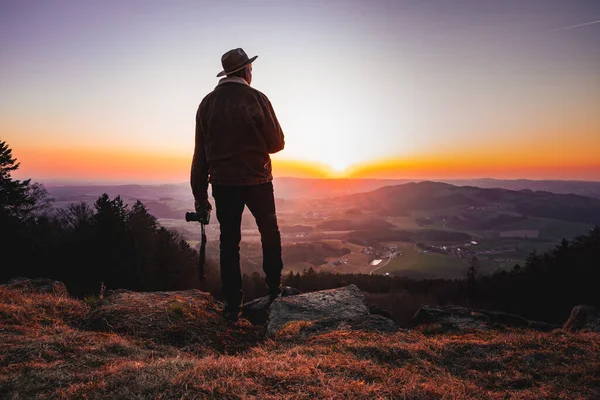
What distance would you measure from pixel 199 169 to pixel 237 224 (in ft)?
3.68

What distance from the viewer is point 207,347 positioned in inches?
147

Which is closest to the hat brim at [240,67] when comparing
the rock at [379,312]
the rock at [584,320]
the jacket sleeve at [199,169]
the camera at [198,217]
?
the jacket sleeve at [199,169]

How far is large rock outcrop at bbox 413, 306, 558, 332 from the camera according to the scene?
186 inches

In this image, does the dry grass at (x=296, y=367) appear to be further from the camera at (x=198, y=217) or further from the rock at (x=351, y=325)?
the camera at (x=198, y=217)

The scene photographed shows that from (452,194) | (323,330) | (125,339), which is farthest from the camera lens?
(452,194)

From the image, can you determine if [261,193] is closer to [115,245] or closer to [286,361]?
[286,361]

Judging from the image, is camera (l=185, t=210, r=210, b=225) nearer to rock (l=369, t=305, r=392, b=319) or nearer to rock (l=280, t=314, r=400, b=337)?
rock (l=280, t=314, r=400, b=337)

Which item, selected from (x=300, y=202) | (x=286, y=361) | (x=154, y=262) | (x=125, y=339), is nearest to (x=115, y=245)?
(x=154, y=262)

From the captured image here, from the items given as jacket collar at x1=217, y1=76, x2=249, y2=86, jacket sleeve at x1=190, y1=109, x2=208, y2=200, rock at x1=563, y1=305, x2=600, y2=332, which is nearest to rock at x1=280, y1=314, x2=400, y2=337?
jacket sleeve at x1=190, y1=109, x2=208, y2=200

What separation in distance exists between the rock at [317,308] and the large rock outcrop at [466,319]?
3.87 feet

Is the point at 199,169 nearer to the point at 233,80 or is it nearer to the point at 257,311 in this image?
the point at 233,80

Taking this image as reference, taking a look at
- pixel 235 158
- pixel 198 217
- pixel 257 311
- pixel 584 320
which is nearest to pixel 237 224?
pixel 198 217

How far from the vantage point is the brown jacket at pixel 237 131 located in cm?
452

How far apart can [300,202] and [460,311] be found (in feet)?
598
